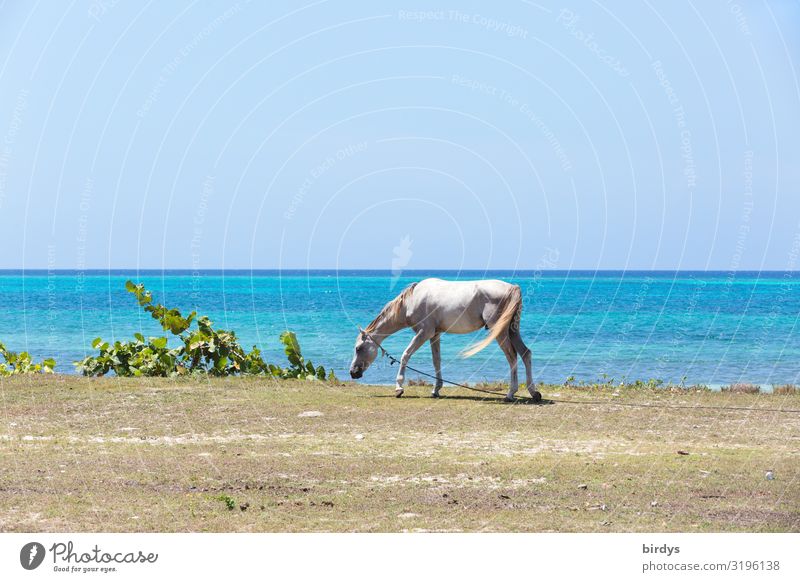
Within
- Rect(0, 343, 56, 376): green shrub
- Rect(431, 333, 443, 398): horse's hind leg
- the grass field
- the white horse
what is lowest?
Rect(0, 343, 56, 376): green shrub

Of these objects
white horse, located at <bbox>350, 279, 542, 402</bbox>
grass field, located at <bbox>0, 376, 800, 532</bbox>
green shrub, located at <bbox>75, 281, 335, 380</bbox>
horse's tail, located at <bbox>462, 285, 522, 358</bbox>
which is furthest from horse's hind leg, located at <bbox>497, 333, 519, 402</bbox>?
green shrub, located at <bbox>75, 281, 335, 380</bbox>

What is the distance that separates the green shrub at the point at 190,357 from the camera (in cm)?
1883

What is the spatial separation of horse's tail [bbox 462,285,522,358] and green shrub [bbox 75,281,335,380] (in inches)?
182

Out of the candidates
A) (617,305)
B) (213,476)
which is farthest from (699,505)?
(617,305)

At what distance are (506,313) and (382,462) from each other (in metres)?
5.86

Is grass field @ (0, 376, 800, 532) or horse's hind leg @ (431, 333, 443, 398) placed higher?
horse's hind leg @ (431, 333, 443, 398)

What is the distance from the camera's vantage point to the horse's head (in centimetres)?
1745

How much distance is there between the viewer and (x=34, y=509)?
323 inches

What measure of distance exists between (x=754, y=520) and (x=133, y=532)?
17.8 feet

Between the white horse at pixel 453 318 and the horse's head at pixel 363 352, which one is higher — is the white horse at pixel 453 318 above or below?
above

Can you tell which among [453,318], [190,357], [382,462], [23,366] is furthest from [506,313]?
[23,366]

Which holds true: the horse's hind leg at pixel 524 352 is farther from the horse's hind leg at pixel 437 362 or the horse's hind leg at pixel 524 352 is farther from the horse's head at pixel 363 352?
the horse's head at pixel 363 352

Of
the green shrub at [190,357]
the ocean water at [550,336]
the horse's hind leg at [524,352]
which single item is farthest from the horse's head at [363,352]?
the ocean water at [550,336]

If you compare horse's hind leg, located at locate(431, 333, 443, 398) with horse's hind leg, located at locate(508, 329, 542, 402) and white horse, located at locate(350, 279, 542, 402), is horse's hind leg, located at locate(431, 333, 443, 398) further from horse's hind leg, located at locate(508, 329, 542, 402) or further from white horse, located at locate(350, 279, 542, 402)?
Answer: horse's hind leg, located at locate(508, 329, 542, 402)
